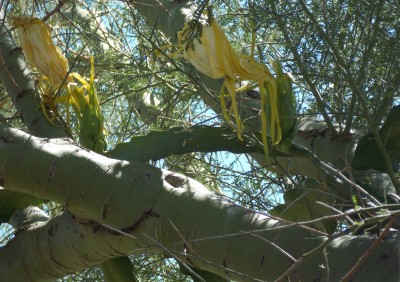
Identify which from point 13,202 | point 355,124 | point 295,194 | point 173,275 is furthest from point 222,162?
point 295,194

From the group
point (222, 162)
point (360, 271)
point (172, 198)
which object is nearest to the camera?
point (360, 271)

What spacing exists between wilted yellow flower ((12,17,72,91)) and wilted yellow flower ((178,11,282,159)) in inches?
20.7

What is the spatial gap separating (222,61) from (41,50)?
640 millimetres

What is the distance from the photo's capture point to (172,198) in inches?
68.8

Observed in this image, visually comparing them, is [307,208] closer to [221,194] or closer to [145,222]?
[221,194]

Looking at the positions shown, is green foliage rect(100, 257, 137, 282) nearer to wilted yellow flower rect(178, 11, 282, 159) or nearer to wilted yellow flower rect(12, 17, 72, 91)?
wilted yellow flower rect(12, 17, 72, 91)

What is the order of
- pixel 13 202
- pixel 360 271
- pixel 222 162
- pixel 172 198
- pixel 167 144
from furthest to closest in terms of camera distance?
pixel 222 162
pixel 13 202
pixel 167 144
pixel 172 198
pixel 360 271

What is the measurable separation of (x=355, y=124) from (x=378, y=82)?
0.62 ft

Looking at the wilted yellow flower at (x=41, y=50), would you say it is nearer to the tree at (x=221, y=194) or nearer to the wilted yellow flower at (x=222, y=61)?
the tree at (x=221, y=194)

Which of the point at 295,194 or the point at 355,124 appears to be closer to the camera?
the point at 295,194

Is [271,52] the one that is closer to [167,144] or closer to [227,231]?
[167,144]

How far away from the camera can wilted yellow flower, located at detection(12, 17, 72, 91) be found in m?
2.09

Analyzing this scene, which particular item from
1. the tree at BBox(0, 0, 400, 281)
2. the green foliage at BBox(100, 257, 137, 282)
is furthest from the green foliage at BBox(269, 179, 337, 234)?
the green foliage at BBox(100, 257, 137, 282)

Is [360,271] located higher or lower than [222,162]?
lower
